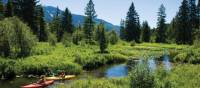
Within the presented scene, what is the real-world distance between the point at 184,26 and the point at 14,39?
204 ft

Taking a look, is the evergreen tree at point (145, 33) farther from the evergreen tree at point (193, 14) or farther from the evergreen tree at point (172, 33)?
the evergreen tree at point (193, 14)

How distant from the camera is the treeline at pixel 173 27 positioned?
9856cm

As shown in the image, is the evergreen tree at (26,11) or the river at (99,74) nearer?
the river at (99,74)

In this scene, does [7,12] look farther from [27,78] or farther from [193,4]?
[193,4]

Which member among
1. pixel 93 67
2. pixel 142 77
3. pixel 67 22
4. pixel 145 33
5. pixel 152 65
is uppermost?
pixel 67 22

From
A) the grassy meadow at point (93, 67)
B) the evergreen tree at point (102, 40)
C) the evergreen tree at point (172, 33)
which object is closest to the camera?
the grassy meadow at point (93, 67)

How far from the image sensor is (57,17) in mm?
107875

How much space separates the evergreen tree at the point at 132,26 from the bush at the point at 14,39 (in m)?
61.4

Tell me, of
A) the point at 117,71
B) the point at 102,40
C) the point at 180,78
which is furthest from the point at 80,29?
the point at 180,78

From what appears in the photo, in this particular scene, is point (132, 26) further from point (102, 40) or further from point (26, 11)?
point (102, 40)

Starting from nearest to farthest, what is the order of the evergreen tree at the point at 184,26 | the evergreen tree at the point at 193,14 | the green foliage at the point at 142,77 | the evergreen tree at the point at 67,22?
1. the green foliage at the point at 142,77
2. the evergreen tree at the point at 184,26
3. the evergreen tree at the point at 193,14
4. the evergreen tree at the point at 67,22

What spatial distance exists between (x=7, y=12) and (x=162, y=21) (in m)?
54.5

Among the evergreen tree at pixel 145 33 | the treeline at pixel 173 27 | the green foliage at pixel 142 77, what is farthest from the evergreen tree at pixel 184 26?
the green foliage at pixel 142 77

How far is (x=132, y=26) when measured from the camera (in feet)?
372
